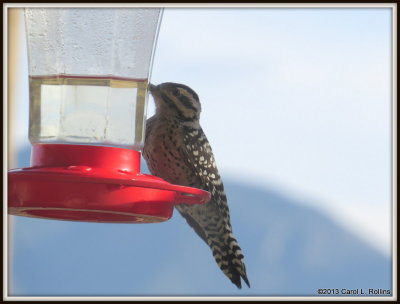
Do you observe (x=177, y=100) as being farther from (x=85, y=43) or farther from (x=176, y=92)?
(x=85, y=43)

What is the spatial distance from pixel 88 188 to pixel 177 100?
238 centimetres

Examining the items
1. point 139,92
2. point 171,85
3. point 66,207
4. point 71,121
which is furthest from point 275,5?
point 171,85

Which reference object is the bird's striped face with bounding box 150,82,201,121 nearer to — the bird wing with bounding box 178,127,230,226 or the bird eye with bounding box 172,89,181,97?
the bird eye with bounding box 172,89,181,97

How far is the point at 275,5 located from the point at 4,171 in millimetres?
1500

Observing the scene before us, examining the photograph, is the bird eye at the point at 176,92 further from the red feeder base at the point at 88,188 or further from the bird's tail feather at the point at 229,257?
the red feeder base at the point at 88,188

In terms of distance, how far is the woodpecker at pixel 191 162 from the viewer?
575 centimetres

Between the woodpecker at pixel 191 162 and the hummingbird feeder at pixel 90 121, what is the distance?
134 centimetres

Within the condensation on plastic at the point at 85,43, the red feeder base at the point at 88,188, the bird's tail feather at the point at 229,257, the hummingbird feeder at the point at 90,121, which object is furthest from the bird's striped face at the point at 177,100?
the red feeder base at the point at 88,188

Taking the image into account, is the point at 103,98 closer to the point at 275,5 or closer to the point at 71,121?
the point at 71,121

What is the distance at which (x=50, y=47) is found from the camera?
13.8 ft

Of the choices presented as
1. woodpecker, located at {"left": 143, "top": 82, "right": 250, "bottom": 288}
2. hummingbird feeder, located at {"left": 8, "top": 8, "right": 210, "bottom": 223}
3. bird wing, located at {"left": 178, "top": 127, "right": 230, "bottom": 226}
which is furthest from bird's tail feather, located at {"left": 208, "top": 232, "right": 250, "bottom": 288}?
hummingbird feeder, located at {"left": 8, "top": 8, "right": 210, "bottom": 223}

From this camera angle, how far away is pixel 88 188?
11.7 feet

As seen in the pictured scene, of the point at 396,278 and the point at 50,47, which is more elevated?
the point at 50,47

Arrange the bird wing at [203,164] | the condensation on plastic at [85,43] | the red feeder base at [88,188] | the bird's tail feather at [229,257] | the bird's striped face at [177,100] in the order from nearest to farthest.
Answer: the red feeder base at [88,188] < the condensation on plastic at [85,43] < the bird's striped face at [177,100] < the bird wing at [203,164] < the bird's tail feather at [229,257]
